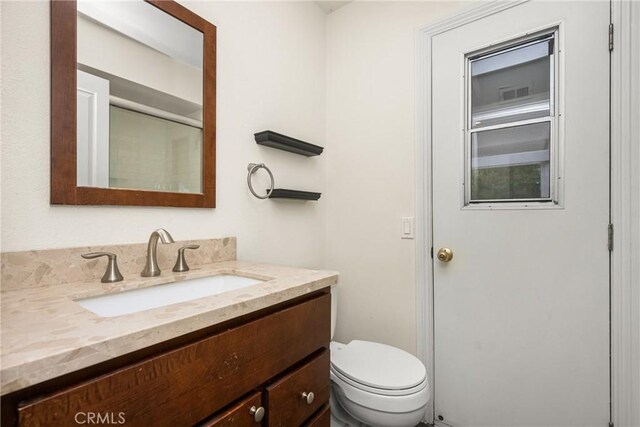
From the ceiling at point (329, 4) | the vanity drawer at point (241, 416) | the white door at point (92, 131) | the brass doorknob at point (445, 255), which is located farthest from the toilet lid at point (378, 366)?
the ceiling at point (329, 4)

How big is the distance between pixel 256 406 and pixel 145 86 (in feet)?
3.76

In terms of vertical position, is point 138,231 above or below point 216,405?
above

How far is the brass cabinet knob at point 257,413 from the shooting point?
0.78 meters

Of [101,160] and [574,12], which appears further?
[574,12]

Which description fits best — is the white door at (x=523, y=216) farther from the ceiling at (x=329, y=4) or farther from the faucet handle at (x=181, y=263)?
the faucet handle at (x=181, y=263)

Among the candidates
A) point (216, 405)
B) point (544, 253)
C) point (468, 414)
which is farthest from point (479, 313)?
point (216, 405)

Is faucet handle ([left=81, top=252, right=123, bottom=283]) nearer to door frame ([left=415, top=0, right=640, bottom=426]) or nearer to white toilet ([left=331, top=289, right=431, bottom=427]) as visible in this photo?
white toilet ([left=331, top=289, right=431, bottom=427])

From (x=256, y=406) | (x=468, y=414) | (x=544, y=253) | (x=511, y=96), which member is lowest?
(x=468, y=414)

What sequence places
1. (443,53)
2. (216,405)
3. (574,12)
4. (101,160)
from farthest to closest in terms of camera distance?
(443,53)
(574,12)
(101,160)
(216,405)

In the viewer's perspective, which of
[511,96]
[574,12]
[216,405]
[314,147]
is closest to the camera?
[216,405]

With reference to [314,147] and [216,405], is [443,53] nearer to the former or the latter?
[314,147]

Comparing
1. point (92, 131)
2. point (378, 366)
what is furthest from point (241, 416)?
point (92, 131)

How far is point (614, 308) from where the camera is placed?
48.2 inches

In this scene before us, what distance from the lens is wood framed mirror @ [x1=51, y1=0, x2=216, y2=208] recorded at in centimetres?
95
